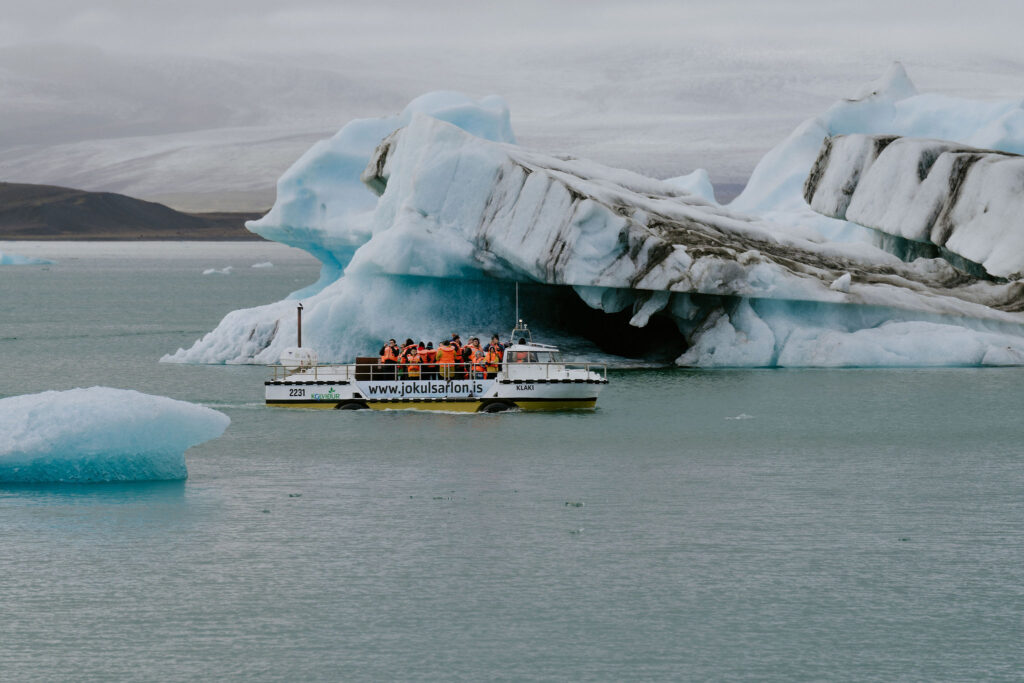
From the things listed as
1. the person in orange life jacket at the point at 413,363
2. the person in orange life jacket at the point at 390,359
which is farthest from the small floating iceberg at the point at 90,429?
the person in orange life jacket at the point at 390,359

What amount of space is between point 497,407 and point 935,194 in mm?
13792

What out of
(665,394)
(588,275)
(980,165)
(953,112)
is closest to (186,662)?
(665,394)

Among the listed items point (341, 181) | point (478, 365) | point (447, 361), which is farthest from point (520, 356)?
point (341, 181)

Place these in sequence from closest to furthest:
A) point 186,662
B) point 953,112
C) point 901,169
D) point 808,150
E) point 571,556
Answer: point 186,662
point 571,556
point 901,169
point 953,112
point 808,150

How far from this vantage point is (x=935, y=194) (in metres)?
36.2

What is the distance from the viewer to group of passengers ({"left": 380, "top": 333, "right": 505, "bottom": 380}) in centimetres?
2917

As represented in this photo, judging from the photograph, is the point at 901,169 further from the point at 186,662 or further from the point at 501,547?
the point at 186,662

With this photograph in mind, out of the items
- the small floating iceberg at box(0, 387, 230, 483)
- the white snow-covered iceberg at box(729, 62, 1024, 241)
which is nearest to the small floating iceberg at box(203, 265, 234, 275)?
the white snow-covered iceberg at box(729, 62, 1024, 241)

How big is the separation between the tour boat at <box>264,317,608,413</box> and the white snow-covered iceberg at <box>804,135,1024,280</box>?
11543 mm

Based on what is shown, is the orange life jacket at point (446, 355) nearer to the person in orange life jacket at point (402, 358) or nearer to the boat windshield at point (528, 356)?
the person in orange life jacket at point (402, 358)

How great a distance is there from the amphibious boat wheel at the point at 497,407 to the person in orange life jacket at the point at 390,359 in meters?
2.05

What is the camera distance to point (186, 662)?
489 inches

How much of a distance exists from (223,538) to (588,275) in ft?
58.5

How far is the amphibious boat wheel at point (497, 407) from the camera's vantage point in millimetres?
28891
